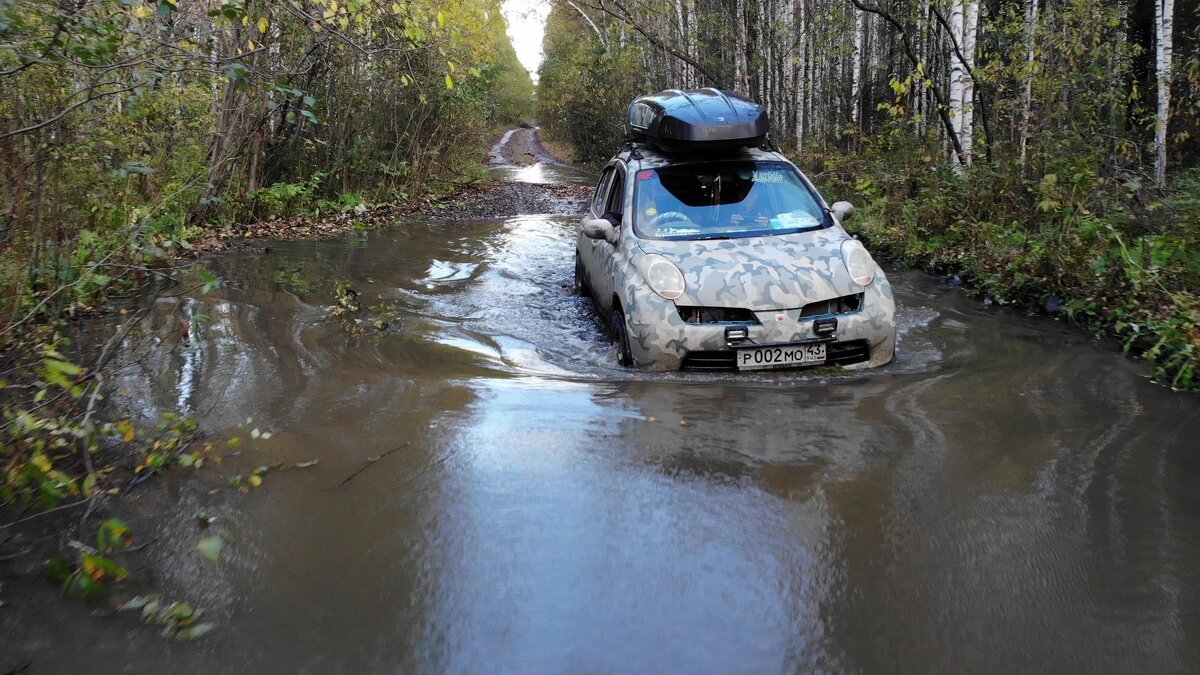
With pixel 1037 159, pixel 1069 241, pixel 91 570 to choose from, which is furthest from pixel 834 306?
pixel 1037 159

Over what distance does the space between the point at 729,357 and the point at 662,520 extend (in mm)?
2204

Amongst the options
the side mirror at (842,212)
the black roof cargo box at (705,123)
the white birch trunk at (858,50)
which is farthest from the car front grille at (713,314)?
the white birch trunk at (858,50)

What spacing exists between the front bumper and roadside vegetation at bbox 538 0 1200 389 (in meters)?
1.74

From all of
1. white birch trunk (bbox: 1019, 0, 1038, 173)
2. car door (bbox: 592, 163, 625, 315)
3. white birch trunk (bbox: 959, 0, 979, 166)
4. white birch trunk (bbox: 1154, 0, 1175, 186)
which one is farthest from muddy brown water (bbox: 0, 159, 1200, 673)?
white birch trunk (bbox: 1154, 0, 1175, 186)

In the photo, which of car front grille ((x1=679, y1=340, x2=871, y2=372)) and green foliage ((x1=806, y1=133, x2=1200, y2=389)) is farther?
green foliage ((x1=806, y1=133, x2=1200, y2=389))

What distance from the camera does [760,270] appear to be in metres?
5.71

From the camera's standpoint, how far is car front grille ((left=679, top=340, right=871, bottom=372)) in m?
5.55

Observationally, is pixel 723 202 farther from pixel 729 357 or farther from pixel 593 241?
pixel 729 357

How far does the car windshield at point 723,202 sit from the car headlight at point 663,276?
0.50 metres

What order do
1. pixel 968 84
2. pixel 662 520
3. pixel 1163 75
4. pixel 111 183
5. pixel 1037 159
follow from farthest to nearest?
pixel 1163 75
pixel 968 84
pixel 1037 159
pixel 111 183
pixel 662 520

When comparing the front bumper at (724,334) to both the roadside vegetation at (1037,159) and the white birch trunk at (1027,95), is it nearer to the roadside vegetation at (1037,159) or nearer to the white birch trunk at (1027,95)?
the roadside vegetation at (1037,159)

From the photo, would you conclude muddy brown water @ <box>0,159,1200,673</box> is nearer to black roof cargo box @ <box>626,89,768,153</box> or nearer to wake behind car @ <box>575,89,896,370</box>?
wake behind car @ <box>575,89,896,370</box>

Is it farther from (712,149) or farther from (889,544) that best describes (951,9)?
(889,544)

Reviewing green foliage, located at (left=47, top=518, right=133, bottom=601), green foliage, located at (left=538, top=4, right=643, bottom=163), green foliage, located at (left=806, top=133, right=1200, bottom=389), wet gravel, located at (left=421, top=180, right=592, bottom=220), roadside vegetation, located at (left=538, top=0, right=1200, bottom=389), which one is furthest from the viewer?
green foliage, located at (left=538, top=4, right=643, bottom=163)
